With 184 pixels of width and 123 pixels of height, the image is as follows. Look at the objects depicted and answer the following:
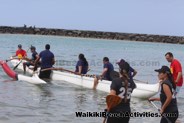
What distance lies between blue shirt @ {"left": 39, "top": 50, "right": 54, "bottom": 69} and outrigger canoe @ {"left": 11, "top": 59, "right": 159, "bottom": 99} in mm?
899

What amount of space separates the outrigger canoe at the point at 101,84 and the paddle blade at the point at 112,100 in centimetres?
758

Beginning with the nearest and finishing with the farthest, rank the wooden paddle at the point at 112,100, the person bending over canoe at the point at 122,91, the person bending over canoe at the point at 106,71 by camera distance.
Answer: the wooden paddle at the point at 112,100
the person bending over canoe at the point at 122,91
the person bending over canoe at the point at 106,71

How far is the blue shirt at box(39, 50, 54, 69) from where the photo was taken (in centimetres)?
1869

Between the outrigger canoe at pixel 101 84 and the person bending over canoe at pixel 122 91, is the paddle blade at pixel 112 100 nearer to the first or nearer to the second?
the person bending over canoe at pixel 122 91

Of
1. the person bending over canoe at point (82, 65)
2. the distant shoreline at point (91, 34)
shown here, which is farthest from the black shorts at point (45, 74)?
the distant shoreline at point (91, 34)

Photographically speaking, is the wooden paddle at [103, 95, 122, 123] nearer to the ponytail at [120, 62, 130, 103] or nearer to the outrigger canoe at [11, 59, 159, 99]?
the ponytail at [120, 62, 130, 103]

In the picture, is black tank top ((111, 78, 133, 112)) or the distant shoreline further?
the distant shoreline

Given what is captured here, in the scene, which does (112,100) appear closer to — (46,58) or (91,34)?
(46,58)

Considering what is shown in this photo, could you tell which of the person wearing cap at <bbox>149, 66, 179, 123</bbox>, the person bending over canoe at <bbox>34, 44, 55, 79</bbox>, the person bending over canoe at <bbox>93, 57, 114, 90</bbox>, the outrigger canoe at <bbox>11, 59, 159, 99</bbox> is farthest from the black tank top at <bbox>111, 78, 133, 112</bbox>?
the person bending over canoe at <bbox>34, 44, 55, 79</bbox>

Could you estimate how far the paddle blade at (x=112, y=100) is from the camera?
6.60 metres

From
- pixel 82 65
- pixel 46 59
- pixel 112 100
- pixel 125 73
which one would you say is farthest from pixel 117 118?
pixel 46 59

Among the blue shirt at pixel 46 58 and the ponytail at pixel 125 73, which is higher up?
the ponytail at pixel 125 73

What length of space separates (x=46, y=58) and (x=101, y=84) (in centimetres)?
356

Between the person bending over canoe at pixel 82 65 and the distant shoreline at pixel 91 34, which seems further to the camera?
the distant shoreline at pixel 91 34
